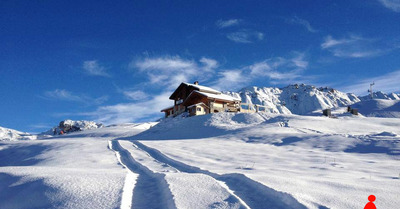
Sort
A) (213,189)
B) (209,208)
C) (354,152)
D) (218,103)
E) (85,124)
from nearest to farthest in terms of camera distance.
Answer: (209,208) → (213,189) → (354,152) → (218,103) → (85,124)

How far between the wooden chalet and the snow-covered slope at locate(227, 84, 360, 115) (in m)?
115

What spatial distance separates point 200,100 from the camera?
38.2 m

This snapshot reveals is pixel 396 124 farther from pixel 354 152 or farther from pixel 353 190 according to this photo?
pixel 353 190

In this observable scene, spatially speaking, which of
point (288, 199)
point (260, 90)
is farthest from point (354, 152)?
point (260, 90)

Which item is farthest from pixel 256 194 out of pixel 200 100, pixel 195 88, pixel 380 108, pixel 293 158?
pixel 380 108

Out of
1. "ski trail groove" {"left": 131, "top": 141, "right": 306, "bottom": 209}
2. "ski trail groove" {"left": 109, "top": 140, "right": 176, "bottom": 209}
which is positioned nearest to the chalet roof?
"ski trail groove" {"left": 109, "top": 140, "right": 176, "bottom": 209}

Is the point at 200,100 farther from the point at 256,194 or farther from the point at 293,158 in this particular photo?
the point at 256,194

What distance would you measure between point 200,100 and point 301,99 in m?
150

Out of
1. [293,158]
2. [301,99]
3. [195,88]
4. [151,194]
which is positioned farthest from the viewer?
[301,99]

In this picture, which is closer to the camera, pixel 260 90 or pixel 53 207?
pixel 53 207

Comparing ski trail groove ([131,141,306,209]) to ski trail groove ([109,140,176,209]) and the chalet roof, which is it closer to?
ski trail groove ([109,140,176,209])

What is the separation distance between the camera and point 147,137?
2355cm

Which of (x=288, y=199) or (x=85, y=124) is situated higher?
(x=85, y=124)

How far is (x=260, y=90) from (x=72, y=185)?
7815 inches
